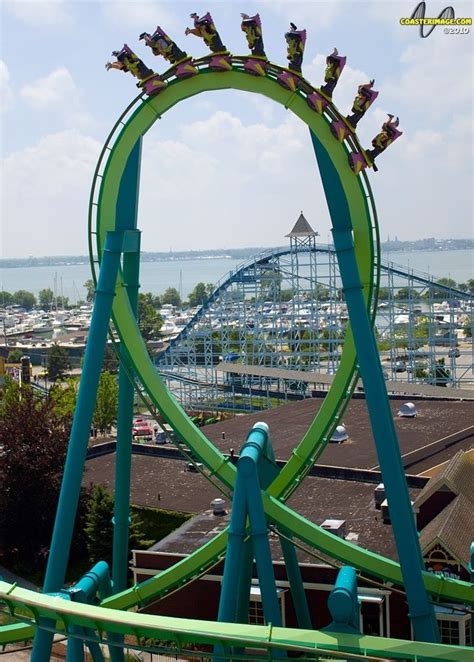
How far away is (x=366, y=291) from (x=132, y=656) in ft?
33.5

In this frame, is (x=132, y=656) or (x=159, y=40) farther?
(x=132, y=656)

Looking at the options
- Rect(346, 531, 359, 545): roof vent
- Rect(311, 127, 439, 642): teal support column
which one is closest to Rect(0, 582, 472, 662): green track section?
Rect(311, 127, 439, 642): teal support column

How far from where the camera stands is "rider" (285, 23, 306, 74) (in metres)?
13.3

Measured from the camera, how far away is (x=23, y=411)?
2848cm

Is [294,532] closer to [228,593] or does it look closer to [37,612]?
[228,593]

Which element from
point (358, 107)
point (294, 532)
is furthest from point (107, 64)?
point (294, 532)

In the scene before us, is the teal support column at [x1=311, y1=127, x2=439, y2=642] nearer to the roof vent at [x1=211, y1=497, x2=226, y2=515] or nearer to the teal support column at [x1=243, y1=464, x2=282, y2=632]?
the teal support column at [x1=243, y1=464, x2=282, y2=632]

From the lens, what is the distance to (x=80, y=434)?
1377 centimetres

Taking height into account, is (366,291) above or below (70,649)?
above

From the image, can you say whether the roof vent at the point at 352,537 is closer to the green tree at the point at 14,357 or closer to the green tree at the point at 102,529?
the green tree at the point at 102,529

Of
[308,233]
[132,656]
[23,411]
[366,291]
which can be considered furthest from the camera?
[308,233]

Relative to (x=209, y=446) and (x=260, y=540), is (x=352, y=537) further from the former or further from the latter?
(x=260, y=540)

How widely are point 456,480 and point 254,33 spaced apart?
1217 cm

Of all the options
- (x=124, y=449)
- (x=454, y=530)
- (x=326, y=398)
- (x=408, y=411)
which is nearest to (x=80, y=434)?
(x=124, y=449)
